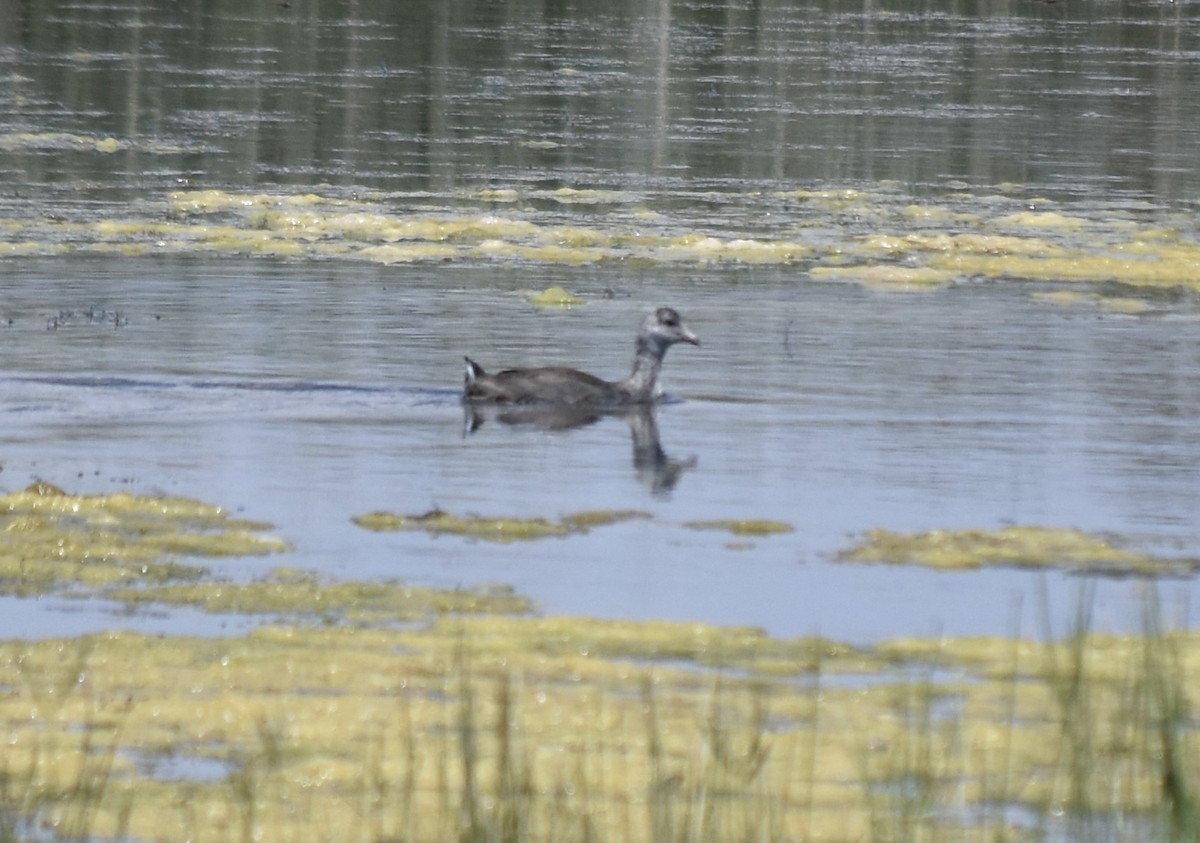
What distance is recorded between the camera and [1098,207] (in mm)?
29328

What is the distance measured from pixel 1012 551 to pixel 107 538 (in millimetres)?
4538

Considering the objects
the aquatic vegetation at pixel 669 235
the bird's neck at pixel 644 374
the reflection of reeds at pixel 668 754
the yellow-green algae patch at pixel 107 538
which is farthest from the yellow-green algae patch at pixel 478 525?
the aquatic vegetation at pixel 669 235

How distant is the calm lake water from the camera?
12734 millimetres

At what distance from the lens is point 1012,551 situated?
12.5 meters

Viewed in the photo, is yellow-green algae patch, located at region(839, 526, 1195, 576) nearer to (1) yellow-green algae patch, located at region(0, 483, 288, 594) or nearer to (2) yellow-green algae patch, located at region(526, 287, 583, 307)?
(1) yellow-green algae patch, located at region(0, 483, 288, 594)

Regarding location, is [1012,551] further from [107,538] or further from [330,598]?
[107,538]

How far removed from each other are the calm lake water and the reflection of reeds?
569 mm

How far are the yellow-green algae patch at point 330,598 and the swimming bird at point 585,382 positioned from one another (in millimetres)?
5038

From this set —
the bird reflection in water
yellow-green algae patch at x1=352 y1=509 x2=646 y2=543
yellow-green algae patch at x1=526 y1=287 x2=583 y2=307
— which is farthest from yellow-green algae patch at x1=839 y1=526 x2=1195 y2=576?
yellow-green algae patch at x1=526 y1=287 x2=583 y2=307

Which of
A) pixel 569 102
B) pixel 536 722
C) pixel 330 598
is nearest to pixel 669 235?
pixel 330 598

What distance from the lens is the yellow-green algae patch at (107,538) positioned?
1154 cm

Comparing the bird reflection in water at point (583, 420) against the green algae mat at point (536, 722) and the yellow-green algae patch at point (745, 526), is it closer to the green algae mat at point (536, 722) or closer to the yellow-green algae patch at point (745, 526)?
the yellow-green algae patch at point (745, 526)

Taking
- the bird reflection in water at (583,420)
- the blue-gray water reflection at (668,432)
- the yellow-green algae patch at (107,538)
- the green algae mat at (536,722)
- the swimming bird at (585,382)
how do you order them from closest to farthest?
the green algae mat at (536,722)
the yellow-green algae patch at (107,538)
the blue-gray water reflection at (668,432)
the bird reflection in water at (583,420)
the swimming bird at (585,382)

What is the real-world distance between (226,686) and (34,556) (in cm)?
272
